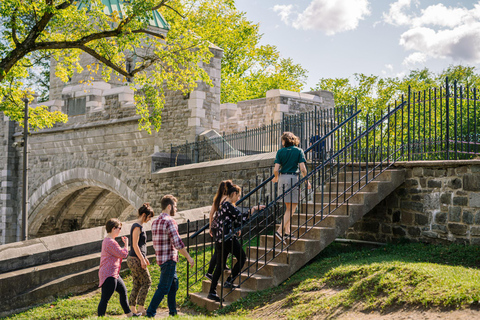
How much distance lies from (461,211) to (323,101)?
13.4m

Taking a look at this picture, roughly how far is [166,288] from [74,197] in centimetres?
1788

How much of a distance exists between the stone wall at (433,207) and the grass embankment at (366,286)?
280mm

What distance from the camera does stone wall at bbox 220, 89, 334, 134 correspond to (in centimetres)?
1923

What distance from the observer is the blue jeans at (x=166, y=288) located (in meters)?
6.59

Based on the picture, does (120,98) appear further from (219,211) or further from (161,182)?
(219,211)

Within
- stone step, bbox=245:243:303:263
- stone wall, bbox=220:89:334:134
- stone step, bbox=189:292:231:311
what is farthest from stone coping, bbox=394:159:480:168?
stone wall, bbox=220:89:334:134

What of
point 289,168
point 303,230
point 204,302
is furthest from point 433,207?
point 204,302

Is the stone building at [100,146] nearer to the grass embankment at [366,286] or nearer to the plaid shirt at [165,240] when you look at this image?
the grass embankment at [366,286]

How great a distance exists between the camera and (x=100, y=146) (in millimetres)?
19938

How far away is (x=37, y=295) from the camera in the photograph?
869 centimetres

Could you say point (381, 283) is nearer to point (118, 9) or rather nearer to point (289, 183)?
point (289, 183)

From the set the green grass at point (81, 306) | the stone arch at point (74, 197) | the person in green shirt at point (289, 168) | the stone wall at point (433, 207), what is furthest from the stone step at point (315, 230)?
the stone arch at point (74, 197)

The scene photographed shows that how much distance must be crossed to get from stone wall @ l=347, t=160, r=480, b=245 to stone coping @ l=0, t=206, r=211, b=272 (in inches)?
151

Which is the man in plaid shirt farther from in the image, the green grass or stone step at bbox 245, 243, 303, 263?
stone step at bbox 245, 243, 303, 263
